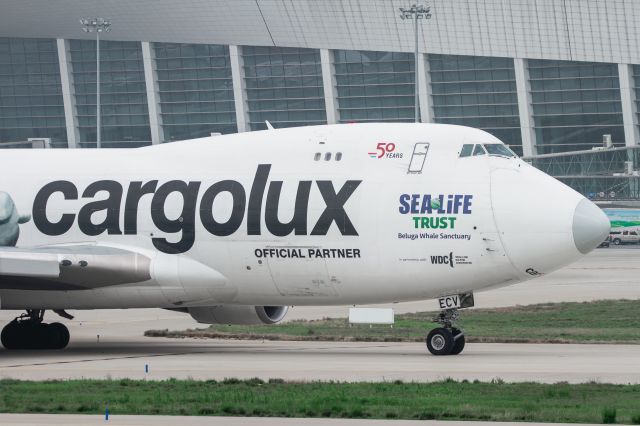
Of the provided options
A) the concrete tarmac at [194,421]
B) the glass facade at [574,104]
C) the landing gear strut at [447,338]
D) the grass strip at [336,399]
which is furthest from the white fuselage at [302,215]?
the glass facade at [574,104]

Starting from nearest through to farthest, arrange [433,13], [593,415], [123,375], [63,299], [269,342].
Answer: [593,415], [123,375], [63,299], [269,342], [433,13]

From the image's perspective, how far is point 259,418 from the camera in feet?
58.4

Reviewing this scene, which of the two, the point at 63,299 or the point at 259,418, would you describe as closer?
the point at 259,418

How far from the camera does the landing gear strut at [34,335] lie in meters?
32.0

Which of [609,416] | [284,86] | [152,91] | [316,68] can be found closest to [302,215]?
[609,416]

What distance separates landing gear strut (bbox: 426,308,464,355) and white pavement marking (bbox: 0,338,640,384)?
1.01 ft

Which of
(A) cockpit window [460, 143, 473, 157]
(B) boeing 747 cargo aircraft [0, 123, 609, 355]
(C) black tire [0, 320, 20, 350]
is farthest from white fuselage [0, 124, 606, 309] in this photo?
(C) black tire [0, 320, 20, 350]

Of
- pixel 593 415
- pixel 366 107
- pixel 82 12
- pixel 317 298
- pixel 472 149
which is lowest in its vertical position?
pixel 593 415

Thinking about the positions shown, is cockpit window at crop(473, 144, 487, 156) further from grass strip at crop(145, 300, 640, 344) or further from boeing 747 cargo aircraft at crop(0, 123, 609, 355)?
grass strip at crop(145, 300, 640, 344)

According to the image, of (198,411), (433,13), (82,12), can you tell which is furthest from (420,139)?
(82,12)

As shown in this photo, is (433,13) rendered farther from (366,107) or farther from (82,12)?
(82,12)

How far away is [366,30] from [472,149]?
88.4 meters

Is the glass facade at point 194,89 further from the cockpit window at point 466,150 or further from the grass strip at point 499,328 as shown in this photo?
the cockpit window at point 466,150

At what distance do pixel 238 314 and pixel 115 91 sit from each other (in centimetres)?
9390
